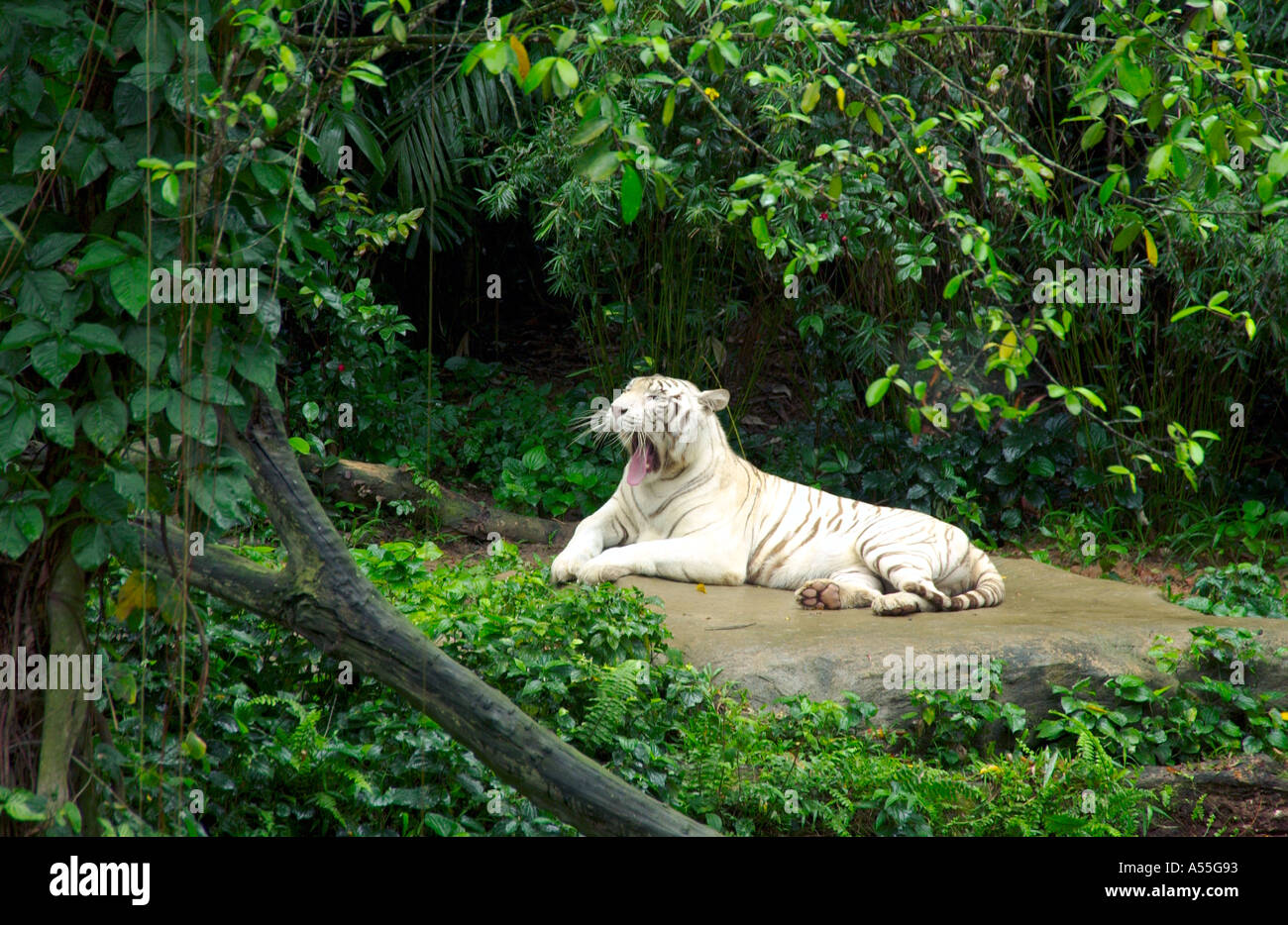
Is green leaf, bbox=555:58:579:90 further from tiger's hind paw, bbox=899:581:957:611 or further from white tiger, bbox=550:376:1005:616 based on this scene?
tiger's hind paw, bbox=899:581:957:611

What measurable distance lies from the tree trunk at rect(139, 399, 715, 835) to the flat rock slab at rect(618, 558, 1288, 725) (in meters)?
1.67

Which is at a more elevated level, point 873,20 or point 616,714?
point 873,20

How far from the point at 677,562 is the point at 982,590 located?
138 cm

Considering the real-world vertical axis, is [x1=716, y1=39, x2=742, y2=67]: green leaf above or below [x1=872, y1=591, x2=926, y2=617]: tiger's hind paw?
above

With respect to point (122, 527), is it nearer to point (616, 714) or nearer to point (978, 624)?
point (616, 714)

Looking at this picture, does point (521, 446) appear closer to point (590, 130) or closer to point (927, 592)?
point (927, 592)

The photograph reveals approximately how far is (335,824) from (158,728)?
557mm

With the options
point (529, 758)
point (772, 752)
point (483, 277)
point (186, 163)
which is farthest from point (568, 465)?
point (186, 163)

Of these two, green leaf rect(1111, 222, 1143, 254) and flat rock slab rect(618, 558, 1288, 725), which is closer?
green leaf rect(1111, 222, 1143, 254)

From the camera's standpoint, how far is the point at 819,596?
5152mm

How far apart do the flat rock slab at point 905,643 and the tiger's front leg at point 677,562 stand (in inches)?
4.5

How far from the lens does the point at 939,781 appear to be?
3.70 m

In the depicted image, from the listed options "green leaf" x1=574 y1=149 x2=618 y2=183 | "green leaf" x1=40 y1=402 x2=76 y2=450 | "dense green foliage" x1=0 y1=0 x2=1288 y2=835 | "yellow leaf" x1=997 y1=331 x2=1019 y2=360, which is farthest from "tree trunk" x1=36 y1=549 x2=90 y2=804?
"yellow leaf" x1=997 y1=331 x2=1019 y2=360

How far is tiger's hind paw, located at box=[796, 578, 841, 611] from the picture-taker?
5.13 metres
